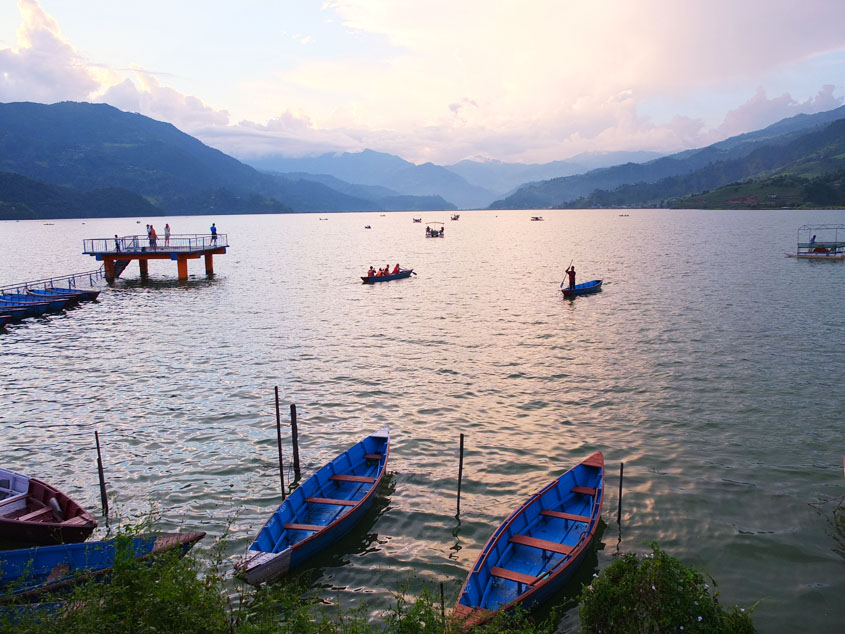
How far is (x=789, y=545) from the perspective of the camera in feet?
53.7

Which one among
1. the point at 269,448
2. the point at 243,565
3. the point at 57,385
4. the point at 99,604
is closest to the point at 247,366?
the point at 57,385

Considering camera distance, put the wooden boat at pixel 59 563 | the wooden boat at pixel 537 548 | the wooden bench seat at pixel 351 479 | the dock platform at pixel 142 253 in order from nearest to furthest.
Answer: the wooden boat at pixel 59 563 < the wooden boat at pixel 537 548 < the wooden bench seat at pixel 351 479 < the dock platform at pixel 142 253

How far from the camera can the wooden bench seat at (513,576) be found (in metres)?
13.5

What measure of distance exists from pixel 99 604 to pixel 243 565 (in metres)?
4.05

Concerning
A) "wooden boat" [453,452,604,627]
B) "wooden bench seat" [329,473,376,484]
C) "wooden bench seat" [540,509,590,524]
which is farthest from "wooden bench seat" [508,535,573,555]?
"wooden bench seat" [329,473,376,484]

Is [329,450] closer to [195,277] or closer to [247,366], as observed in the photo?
[247,366]

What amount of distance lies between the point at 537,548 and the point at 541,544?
38 cm

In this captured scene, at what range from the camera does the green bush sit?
10.2 metres

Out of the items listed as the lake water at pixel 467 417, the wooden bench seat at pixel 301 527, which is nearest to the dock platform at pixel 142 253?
the lake water at pixel 467 417

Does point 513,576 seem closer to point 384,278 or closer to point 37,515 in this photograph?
point 37,515

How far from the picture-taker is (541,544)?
1494 centimetres

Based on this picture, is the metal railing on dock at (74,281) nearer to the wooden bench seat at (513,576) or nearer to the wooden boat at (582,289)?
the wooden boat at (582,289)

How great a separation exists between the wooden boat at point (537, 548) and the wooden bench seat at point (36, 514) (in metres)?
12.0

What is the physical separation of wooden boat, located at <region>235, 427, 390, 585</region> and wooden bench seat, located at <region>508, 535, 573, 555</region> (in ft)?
16.3
